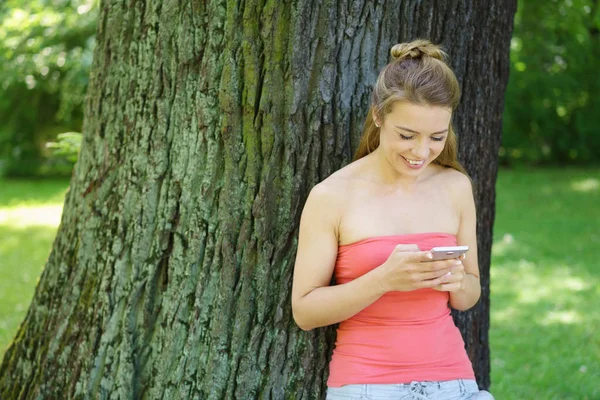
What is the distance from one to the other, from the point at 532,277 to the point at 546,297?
32.1 inches

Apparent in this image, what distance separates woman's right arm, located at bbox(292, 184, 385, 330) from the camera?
272 cm

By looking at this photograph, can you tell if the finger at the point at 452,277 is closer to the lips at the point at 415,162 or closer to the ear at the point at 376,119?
the lips at the point at 415,162

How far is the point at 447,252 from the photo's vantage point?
8.16 ft

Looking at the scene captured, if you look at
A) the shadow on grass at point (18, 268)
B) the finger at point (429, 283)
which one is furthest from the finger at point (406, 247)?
the shadow on grass at point (18, 268)

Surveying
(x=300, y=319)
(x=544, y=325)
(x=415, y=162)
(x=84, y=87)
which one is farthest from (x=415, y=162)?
(x=84, y=87)

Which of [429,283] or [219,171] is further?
[219,171]

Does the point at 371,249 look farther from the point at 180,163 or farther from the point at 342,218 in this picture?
the point at 180,163

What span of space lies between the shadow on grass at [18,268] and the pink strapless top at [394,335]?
394cm

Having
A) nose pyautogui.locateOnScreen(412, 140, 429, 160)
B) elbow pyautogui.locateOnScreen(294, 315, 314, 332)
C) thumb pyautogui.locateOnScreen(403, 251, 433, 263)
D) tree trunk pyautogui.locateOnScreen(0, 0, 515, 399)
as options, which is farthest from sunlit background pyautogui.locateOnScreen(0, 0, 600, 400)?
thumb pyautogui.locateOnScreen(403, 251, 433, 263)

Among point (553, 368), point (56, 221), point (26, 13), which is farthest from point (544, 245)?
point (26, 13)

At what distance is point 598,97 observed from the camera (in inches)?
682

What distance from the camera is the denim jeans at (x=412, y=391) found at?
266 cm

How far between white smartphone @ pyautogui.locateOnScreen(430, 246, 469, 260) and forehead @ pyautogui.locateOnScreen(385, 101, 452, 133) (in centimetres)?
41

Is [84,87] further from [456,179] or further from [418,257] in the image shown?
[418,257]
